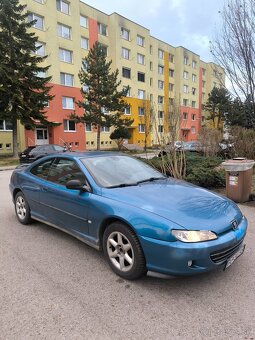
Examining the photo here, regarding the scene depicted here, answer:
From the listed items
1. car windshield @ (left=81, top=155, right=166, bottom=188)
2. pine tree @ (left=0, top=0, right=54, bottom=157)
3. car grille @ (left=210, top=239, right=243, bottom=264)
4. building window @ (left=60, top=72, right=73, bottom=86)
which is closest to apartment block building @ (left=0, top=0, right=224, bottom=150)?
building window @ (left=60, top=72, right=73, bottom=86)

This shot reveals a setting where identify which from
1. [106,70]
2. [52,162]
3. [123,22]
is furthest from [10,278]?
Answer: [123,22]

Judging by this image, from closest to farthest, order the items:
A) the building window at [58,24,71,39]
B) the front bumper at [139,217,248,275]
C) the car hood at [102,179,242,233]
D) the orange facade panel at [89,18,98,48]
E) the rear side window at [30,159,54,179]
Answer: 1. the front bumper at [139,217,248,275]
2. the car hood at [102,179,242,233]
3. the rear side window at [30,159,54,179]
4. the building window at [58,24,71,39]
5. the orange facade panel at [89,18,98,48]

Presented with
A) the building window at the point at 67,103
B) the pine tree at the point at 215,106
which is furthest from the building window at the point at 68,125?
the pine tree at the point at 215,106

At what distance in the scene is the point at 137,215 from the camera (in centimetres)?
295

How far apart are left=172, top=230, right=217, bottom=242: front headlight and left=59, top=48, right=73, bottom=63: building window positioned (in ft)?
100

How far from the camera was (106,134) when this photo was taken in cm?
3447

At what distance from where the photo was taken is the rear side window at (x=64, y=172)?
391 centimetres

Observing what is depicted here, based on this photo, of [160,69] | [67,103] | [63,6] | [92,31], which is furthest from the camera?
[160,69]

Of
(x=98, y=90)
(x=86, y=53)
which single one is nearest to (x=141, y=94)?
(x=86, y=53)

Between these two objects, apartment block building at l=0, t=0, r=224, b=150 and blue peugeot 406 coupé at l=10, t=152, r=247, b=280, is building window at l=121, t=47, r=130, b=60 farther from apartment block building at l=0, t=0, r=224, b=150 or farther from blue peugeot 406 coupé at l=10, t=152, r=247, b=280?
blue peugeot 406 coupé at l=10, t=152, r=247, b=280

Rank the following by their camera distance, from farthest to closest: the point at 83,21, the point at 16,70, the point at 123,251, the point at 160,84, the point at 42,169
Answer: the point at 160,84, the point at 83,21, the point at 16,70, the point at 42,169, the point at 123,251

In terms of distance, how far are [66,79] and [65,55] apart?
2.64 metres

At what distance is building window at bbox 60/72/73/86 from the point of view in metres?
29.6

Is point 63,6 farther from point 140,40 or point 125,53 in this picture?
point 140,40
